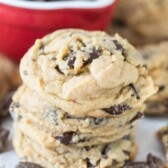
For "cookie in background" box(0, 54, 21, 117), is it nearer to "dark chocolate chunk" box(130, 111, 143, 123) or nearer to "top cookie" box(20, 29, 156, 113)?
"top cookie" box(20, 29, 156, 113)

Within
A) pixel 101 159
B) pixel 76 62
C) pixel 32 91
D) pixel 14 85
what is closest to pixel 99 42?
pixel 76 62

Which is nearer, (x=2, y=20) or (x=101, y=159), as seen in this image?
(x=101, y=159)

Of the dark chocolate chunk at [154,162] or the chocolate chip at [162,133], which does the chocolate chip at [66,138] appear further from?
the chocolate chip at [162,133]

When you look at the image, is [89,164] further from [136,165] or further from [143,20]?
[143,20]

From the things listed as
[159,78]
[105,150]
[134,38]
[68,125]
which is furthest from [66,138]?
[134,38]

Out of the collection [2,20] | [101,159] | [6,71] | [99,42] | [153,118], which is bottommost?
[101,159]


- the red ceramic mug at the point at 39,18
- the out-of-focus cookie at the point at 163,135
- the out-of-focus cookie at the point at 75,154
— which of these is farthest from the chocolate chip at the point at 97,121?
the red ceramic mug at the point at 39,18

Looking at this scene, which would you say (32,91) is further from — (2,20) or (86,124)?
(2,20)
